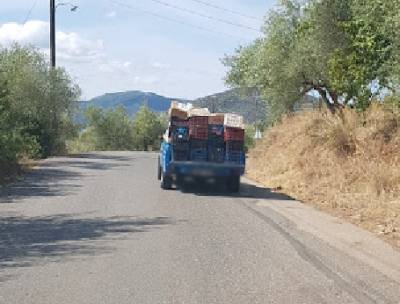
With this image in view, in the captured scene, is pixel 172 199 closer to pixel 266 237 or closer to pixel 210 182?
pixel 210 182

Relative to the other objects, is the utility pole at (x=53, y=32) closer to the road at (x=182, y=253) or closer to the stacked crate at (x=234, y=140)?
the stacked crate at (x=234, y=140)

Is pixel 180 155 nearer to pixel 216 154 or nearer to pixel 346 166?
pixel 216 154

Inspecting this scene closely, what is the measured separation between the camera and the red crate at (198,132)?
18.5 m

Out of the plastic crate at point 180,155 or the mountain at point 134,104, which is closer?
the plastic crate at point 180,155

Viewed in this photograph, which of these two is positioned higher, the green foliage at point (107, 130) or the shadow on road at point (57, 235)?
the green foliage at point (107, 130)

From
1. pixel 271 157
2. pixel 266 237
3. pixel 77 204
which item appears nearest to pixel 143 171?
pixel 271 157

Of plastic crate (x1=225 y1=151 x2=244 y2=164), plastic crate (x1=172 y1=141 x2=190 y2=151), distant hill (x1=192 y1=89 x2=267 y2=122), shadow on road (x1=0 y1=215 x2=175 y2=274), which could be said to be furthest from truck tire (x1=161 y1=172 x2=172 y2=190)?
distant hill (x1=192 y1=89 x2=267 y2=122)

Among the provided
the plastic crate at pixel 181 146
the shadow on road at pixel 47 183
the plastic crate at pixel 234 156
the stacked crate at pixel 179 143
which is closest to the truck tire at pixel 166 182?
the stacked crate at pixel 179 143

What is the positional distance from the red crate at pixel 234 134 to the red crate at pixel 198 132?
0.54m

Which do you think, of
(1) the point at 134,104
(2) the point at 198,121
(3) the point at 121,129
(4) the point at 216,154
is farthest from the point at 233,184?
(1) the point at 134,104

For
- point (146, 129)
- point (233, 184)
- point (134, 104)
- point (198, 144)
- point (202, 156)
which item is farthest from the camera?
point (134, 104)

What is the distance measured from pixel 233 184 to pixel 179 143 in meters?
1.92

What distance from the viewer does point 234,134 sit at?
18547mm

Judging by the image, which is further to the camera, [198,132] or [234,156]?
[234,156]
